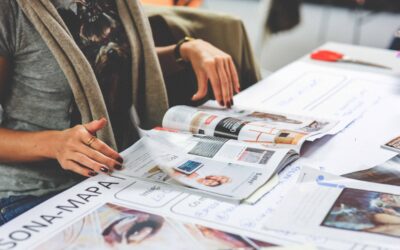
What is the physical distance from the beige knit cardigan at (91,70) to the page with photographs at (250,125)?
0.17 meters

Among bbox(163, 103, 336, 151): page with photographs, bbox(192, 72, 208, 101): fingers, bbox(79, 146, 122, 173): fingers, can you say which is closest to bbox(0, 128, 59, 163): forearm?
bbox(79, 146, 122, 173): fingers

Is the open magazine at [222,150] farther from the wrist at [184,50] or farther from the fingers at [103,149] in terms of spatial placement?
the wrist at [184,50]

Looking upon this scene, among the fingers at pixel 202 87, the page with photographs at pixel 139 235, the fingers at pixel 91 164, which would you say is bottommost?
the page with photographs at pixel 139 235

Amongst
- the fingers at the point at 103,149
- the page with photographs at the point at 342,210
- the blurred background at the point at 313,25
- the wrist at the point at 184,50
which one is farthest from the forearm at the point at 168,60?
the blurred background at the point at 313,25

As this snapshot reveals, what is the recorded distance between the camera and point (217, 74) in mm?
1184

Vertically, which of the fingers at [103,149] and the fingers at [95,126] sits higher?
the fingers at [95,126]

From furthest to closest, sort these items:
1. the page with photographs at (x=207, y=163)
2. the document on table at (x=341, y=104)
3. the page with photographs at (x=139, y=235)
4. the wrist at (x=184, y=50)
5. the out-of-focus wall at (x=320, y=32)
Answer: the out-of-focus wall at (x=320, y=32) → the wrist at (x=184, y=50) → the document on table at (x=341, y=104) → the page with photographs at (x=207, y=163) → the page with photographs at (x=139, y=235)

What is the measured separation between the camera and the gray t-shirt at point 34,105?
106 centimetres

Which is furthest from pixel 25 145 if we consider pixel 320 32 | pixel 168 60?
pixel 320 32

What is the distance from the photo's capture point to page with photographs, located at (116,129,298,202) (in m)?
0.82

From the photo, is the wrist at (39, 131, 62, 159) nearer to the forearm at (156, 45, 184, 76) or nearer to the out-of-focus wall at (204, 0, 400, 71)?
the forearm at (156, 45, 184, 76)

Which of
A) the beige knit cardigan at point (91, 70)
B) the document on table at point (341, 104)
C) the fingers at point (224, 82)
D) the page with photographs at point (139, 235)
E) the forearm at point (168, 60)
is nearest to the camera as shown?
the page with photographs at point (139, 235)

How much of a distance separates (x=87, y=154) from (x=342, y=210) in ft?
1.34

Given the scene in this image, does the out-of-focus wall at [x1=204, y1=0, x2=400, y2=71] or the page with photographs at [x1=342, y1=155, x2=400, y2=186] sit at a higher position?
the page with photographs at [x1=342, y1=155, x2=400, y2=186]
